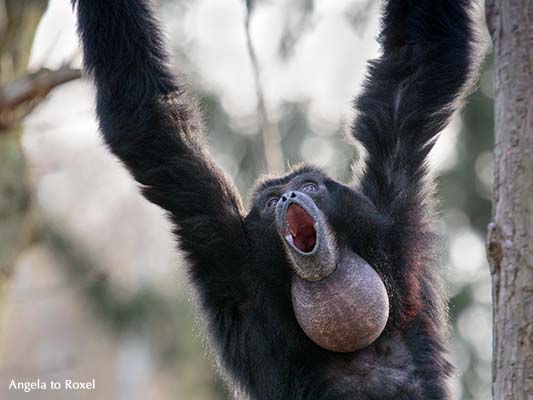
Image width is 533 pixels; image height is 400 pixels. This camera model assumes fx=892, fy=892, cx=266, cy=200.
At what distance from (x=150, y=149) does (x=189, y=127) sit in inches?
16.1

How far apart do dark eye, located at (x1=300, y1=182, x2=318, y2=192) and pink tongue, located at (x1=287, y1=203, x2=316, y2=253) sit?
1.18ft

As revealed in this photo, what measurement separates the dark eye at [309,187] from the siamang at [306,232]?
0.6 inches

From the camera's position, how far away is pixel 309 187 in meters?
7.59

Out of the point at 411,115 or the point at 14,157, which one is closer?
the point at 411,115

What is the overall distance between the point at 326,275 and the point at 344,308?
30cm

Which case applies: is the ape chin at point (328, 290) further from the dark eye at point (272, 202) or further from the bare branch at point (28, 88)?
the bare branch at point (28, 88)

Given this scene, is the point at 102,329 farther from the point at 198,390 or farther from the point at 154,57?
the point at 154,57

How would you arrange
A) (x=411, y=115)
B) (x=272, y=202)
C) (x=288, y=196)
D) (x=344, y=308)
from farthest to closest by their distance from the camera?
(x=411, y=115)
(x=272, y=202)
(x=288, y=196)
(x=344, y=308)

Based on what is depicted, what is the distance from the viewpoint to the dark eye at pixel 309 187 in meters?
7.55

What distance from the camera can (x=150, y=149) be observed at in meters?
7.30

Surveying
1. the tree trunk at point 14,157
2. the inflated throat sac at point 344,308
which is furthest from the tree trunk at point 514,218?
the tree trunk at point 14,157

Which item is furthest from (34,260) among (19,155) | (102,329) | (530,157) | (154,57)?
(530,157)

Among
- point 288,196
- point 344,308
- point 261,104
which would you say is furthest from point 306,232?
point 261,104

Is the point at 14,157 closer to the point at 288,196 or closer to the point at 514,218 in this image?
the point at 288,196
